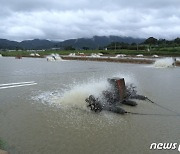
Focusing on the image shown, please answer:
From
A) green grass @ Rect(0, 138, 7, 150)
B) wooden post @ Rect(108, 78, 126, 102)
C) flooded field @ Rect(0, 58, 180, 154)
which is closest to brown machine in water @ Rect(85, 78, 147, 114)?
wooden post @ Rect(108, 78, 126, 102)

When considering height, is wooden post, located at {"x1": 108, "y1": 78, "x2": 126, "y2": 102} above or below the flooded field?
above

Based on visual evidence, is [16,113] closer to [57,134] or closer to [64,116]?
[64,116]

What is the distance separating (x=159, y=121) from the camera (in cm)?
1178

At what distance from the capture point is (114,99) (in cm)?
1398

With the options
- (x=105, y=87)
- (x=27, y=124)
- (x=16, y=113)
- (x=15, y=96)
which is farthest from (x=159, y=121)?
(x=15, y=96)

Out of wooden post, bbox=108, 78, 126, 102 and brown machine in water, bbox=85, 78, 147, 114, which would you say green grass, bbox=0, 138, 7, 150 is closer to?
brown machine in water, bbox=85, 78, 147, 114

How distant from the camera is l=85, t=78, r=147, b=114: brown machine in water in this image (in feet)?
42.4

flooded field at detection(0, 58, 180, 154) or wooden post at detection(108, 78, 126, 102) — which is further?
wooden post at detection(108, 78, 126, 102)

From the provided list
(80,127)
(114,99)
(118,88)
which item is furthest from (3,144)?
(118,88)

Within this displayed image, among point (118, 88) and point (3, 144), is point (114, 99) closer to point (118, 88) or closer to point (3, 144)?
point (118, 88)

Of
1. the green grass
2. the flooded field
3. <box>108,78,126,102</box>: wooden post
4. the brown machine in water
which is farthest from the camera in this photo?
<box>108,78,126,102</box>: wooden post

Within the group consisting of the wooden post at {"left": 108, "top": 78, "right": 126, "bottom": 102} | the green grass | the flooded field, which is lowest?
the flooded field

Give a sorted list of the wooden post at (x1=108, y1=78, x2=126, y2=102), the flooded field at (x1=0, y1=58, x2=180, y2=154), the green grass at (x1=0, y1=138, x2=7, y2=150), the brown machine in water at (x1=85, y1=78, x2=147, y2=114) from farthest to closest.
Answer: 1. the wooden post at (x1=108, y1=78, x2=126, y2=102)
2. the brown machine in water at (x1=85, y1=78, x2=147, y2=114)
3. the flooded field at (x1=0, y1=58, x2=180, y2=154)
4. the green grass at (x1=0, y1=138, x2=7, y2=150)

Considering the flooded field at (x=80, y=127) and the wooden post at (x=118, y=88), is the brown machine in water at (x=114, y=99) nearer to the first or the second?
the wooden post at (x=118, y=88)
